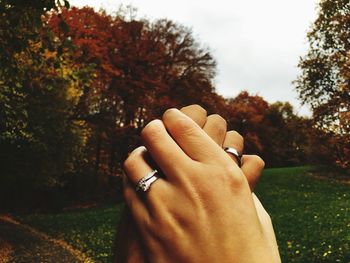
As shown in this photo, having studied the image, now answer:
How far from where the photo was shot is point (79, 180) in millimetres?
36625

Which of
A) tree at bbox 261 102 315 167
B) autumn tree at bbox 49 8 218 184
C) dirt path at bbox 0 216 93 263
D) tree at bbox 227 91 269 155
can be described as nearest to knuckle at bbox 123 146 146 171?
dirt path at bbox 0 216 93 263

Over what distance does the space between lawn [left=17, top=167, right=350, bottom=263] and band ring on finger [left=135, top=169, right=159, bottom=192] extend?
33.1ft

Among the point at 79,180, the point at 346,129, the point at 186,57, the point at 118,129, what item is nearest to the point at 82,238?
the point at 346,129

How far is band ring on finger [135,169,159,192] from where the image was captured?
0.82 m

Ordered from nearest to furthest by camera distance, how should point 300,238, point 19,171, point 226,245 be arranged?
point 226,245 < point 300,238 < point 19,171

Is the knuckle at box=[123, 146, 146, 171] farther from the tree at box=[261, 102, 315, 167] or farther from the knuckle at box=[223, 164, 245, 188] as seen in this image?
the tree at box=[261, 102, 315, 167]

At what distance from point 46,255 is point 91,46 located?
20.8 metres

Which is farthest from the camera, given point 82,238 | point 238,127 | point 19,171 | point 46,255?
point 238,127

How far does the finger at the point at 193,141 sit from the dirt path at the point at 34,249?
14149 mm

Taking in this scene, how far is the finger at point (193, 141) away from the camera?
797 millimetres

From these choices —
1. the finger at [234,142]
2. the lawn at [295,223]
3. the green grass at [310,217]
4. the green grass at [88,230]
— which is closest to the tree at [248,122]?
the lawn at [295,223]

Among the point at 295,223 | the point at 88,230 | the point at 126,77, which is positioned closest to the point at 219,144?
the point at 295,223

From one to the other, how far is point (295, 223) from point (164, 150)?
1495cm

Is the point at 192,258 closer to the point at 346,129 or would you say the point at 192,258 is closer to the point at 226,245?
the point at 226,245
